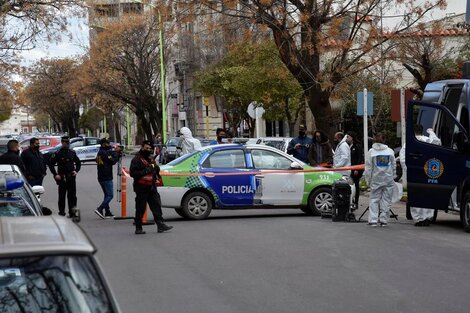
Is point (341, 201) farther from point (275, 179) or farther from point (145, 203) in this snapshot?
point (145, 203)

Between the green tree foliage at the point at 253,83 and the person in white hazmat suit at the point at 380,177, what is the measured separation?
18.3 meters

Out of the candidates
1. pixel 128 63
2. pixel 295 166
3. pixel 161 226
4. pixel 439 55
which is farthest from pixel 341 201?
pixel 128 63

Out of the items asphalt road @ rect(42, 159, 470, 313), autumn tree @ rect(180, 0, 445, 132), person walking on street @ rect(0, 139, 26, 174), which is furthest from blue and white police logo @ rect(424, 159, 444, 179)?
person walking on street @ rect(0, 139, 26, 174)

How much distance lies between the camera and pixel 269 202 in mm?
16797

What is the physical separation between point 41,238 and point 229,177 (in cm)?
1286

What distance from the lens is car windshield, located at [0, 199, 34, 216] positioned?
8562mm

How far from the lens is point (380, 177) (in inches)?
582

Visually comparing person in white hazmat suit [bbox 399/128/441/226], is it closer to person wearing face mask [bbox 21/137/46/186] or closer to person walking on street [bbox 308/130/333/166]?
person walking on street [bbox 308/130/333/166]

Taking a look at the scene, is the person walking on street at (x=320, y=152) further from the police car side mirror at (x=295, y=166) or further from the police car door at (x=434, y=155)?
the police car door at (x=434, y=155)

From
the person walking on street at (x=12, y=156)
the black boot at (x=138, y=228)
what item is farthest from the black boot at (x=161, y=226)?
the person walking on street at (x=12, y=156)

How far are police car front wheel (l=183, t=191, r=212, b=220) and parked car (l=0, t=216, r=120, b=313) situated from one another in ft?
41.1

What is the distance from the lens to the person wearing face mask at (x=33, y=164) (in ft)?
58.3

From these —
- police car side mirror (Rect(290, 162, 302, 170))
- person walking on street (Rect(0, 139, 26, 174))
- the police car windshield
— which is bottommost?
police car side mirror (Rect(290, 162, 302, 170))

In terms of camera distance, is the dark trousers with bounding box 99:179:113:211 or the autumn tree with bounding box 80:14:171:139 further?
the autumn tree with bounding box 80:14:171:139
